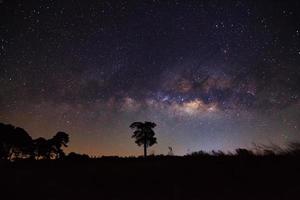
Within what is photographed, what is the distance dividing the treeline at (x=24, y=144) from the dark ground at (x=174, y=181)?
3393 cm

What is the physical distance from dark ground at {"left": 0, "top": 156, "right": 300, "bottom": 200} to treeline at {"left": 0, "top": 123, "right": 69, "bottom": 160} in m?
33.9

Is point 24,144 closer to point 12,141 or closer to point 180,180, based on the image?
point 12,141

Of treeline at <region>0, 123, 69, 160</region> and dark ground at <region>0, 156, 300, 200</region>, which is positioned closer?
dark ground at <region>0, 156, 300, 200</region>

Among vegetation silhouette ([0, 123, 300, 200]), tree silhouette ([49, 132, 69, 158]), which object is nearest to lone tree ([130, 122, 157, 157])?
tree silhouette ([49, 132, 69, 158])

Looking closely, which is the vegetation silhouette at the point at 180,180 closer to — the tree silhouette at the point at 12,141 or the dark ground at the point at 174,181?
the dark ground at the point at 174,181

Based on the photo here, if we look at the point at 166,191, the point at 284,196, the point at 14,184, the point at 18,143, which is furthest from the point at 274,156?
the point at 18,143

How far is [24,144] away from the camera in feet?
183

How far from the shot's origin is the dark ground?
10.8 m

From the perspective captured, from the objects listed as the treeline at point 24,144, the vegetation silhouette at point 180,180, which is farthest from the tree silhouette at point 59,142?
the vegetation silhouette at point 180,180

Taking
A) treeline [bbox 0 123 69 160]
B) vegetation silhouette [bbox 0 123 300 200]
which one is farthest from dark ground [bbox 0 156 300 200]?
treeline [bbox 0 123 69 160]

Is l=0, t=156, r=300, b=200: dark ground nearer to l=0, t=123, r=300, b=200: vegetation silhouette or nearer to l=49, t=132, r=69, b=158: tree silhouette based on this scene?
l=0, t=123, r=300, b=200: vegetation silhouette

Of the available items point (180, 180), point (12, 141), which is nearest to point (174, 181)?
point (180, 180)

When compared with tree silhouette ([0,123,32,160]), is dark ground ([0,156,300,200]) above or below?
below

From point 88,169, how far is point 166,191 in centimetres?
542
